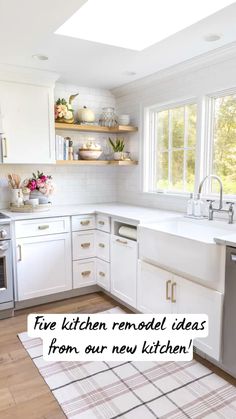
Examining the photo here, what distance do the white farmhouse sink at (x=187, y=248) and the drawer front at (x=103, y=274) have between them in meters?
0.64

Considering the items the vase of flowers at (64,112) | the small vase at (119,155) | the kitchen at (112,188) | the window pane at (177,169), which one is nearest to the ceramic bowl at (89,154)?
the kitchen at (112,188)

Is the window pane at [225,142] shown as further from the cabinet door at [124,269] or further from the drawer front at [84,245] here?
the drawer front at [84,245]

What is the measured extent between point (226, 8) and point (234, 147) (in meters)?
1.13

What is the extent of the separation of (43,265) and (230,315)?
5.82 feet

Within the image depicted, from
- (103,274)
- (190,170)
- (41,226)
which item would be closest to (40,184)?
(41,226)

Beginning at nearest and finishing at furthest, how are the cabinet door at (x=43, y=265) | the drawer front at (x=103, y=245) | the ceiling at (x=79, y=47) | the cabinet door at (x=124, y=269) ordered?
the ceiling at (x=79, y=47), the cabinet door at (x=124, y=269), the cabinet door at (x=43, y=265), the drawer front at (x=103, y=245)

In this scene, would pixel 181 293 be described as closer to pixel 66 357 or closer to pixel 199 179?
pixel 66 357

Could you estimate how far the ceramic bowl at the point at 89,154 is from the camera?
11.8 feet

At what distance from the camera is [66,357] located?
7.57 ft

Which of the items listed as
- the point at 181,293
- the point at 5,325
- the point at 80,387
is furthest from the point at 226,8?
the point at 5,325

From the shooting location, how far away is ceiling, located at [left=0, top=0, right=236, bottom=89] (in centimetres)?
193

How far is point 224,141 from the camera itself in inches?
110

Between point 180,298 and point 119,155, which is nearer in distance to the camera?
point 180,298

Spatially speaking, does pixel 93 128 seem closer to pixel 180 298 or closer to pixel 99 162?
pixel 99 162
